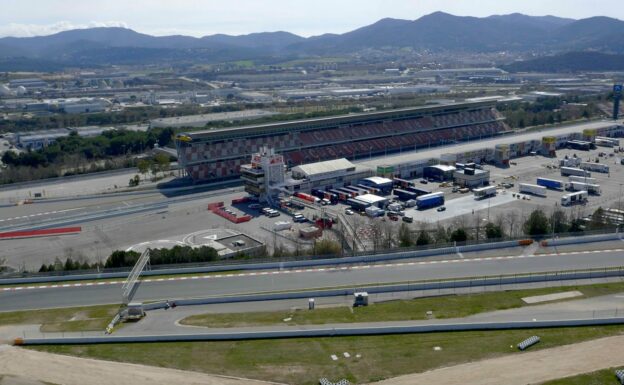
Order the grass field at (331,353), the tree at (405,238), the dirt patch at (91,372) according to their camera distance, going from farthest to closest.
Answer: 1. the tree at (405,238)
2. the grass field at (331,353)
3. the dirt patch at (91,372)

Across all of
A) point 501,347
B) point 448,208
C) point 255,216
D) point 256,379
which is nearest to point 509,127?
point 448,208

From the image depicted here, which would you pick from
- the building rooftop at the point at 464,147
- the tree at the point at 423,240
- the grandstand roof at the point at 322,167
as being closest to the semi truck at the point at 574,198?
the building rooftop at the point at 464,147

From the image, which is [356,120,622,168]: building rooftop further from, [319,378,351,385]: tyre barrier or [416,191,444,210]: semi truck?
[319,378,351,385]: tyre barrier

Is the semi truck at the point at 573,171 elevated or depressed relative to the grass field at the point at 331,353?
elevated

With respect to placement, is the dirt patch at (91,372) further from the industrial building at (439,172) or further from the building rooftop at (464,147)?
the industrial building at (439,172)

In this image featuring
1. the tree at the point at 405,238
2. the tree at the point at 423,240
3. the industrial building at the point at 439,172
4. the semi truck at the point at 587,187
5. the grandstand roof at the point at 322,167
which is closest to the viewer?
the tree at the point at 423,240

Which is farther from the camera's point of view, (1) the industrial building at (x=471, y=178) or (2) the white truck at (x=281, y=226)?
(1) the industrial building at (x=471, y=178)

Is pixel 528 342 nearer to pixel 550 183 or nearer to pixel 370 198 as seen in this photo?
pixel 370 198

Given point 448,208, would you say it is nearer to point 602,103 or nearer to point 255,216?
point 255,216
